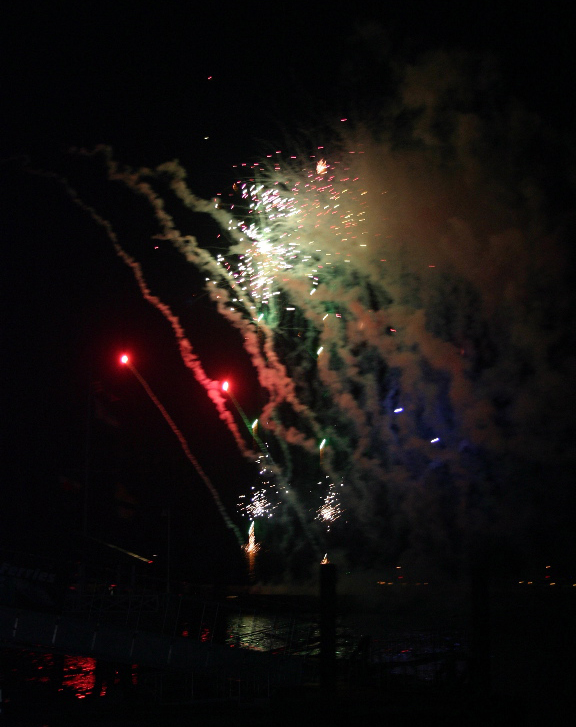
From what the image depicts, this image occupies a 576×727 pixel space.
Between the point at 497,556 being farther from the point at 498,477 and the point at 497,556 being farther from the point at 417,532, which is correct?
the point at 498,477

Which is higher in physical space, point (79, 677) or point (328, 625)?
point (328, 625)

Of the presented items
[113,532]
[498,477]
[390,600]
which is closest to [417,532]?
[390,600]

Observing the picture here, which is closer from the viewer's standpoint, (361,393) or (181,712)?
(181,712)

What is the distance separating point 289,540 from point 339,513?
5254 millimetres

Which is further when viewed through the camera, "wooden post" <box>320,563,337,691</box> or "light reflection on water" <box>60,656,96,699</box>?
"light reflection on water" <box>60,656,96,699</box>

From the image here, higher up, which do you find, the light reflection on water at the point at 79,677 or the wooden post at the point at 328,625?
the wooden post at the point at 328,625

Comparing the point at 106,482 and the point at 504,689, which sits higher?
the point at 106,482

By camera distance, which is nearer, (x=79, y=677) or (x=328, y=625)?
(x=328, y=625)

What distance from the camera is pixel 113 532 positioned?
27.0m

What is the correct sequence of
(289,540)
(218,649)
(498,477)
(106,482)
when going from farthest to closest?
1. (289,540)
2. (106,482)
3. (498,477)
4. (218,649)

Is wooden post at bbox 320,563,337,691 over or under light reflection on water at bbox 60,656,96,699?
over

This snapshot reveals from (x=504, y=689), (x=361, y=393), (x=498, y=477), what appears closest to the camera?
(x=504, y=689)

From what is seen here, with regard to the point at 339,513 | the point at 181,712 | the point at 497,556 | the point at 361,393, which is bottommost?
the point at 181,712

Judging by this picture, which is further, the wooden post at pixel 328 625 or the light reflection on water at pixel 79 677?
the light reflection on water at pixel 79 677
